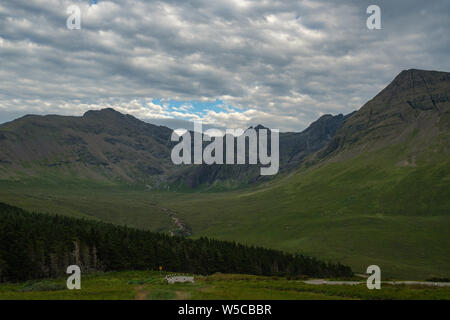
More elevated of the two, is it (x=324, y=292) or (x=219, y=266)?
(x=324, y=292)

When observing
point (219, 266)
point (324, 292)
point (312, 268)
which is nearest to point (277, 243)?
point (312, 268)

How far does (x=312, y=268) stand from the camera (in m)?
117

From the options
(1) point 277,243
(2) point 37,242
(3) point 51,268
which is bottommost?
(1) point 277,243

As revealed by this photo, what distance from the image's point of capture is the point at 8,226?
8775cm

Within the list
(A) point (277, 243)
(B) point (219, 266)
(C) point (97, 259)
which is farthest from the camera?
(A) point (277, 243)
